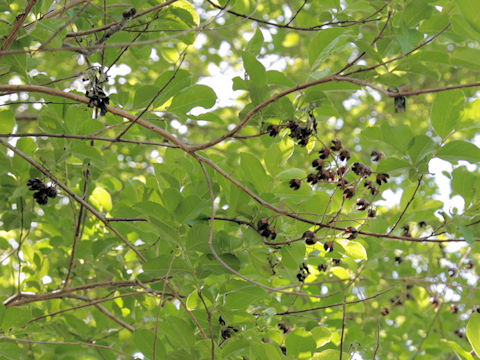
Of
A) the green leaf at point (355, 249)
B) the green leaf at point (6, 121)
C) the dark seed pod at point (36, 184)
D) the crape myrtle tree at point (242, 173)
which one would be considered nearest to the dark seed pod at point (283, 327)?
the crape myrtle tree at point (242, 173)

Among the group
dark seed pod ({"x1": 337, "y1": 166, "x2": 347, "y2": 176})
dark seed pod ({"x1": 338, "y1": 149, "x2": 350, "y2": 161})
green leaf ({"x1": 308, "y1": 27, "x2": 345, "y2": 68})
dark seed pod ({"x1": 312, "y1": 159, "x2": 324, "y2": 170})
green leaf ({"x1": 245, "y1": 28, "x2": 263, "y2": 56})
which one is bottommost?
dark seed pod ({"x1": 337, "y1": 166, "x2": 347, "y2": 176})

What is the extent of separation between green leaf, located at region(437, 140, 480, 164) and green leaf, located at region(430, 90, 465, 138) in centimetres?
4

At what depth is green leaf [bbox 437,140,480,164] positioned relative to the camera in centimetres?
151

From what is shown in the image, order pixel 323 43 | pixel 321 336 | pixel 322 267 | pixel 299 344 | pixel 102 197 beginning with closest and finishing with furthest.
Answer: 1. pixel 323 43
2. pixel 299 344
3. pixel 321 336
4. pixel 322 267
5. pixel 102 197

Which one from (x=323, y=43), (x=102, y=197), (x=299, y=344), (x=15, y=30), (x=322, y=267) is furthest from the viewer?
(x=102, y=197)

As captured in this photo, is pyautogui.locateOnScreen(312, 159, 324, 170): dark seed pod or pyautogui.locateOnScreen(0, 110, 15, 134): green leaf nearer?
pyautogui.locateOnScreen(312, 159, 324, 170): dark seed pod

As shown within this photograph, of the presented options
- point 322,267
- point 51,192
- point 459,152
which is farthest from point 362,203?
point 51,192

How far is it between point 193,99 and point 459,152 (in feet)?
2.68

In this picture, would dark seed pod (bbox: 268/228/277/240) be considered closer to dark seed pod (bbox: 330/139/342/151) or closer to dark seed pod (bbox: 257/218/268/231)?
dark seed pod (bbox: 257/218/268/231)

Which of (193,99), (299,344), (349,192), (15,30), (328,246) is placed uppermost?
(15,30)

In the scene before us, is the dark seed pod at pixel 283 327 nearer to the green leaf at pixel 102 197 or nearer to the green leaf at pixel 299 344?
the green leaf at pixel 299 344

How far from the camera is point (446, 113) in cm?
154

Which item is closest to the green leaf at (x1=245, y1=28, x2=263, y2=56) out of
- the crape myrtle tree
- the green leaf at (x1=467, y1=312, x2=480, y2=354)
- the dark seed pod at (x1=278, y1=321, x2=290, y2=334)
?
the crape myrtle tree

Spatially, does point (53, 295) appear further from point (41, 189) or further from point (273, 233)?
point (273, 233)
